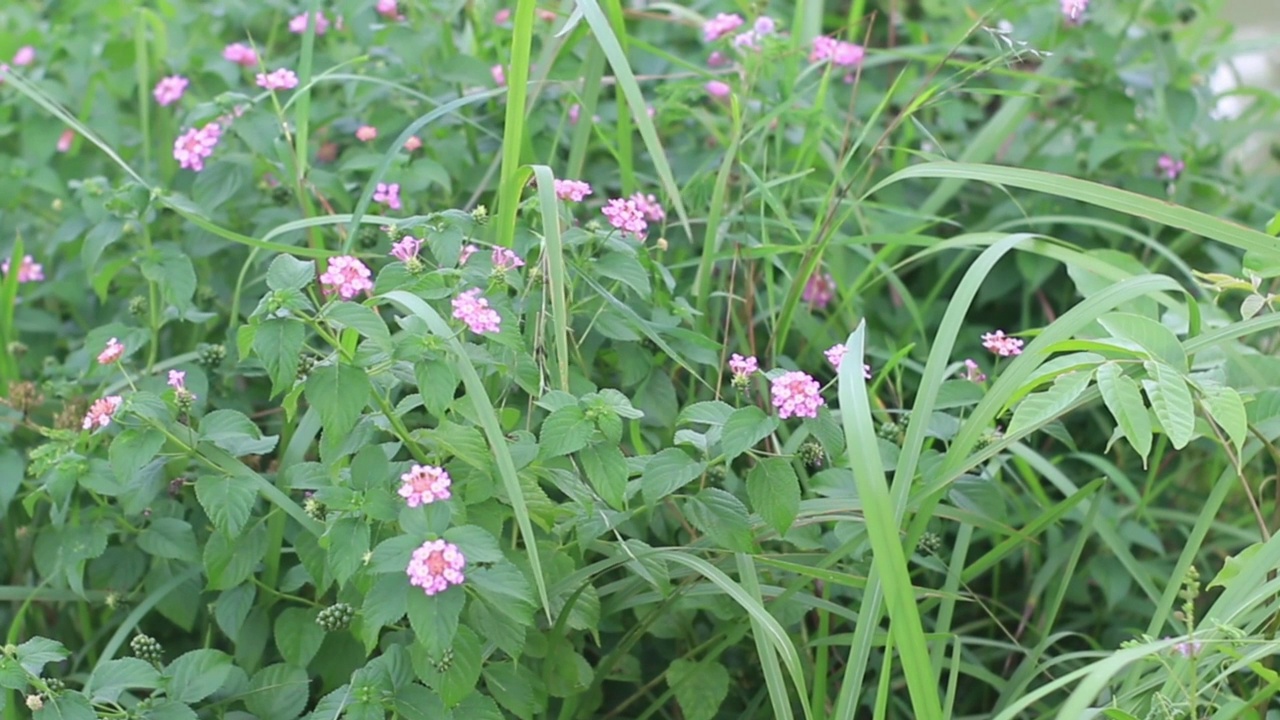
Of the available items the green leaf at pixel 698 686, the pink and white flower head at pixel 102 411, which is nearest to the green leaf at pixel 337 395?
the pink and white flower head at pixel 102 411

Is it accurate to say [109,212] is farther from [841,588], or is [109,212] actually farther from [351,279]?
[841,588]

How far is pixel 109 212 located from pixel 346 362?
59 cm

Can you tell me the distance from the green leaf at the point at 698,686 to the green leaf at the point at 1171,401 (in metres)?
0.48

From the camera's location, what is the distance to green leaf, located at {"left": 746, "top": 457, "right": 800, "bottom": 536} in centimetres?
105

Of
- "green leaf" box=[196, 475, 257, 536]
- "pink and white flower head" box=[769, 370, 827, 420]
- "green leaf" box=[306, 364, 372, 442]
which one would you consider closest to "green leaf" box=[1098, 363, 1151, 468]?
"pink and white flower head" box=[769, 370, 827, 420]

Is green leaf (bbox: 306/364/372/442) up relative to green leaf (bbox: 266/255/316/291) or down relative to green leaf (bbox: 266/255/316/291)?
down

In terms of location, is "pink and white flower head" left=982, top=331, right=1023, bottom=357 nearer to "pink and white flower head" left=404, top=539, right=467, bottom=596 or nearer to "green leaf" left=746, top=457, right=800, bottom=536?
"green leaf" left=746, top=457, right=800, bottom=536

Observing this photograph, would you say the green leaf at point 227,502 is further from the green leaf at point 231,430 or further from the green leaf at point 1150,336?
the green leaf at point 1150,336

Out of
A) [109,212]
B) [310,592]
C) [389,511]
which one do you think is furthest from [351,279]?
[109,212]

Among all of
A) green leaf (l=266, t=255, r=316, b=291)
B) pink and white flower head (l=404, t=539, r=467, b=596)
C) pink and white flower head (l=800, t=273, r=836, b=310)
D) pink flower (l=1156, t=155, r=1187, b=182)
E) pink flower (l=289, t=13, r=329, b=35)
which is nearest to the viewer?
pink and white flower head (l=404, t=539, r=467, b=596)

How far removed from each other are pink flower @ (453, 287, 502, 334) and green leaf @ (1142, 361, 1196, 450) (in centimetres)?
54

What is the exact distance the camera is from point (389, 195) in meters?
1.44

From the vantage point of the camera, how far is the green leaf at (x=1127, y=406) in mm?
955

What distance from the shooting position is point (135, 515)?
1.31 meters
